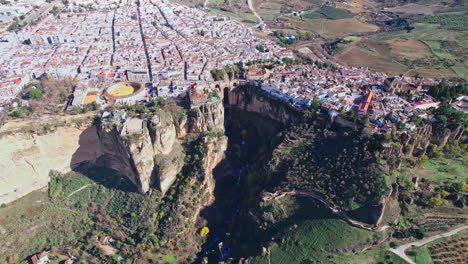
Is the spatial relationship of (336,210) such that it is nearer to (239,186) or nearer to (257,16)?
(239,186)

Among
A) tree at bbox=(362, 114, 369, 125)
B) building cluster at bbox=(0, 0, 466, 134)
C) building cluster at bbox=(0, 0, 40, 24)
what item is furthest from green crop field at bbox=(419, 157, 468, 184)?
building cluster at bbox=(0, 0, 40, 24)

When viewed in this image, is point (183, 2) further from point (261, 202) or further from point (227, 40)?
point (261, 202)

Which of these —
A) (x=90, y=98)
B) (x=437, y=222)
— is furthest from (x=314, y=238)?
(x=90, y=98)

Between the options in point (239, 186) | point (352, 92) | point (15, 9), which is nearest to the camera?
point (239, 186)

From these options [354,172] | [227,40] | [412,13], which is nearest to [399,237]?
[354,172]

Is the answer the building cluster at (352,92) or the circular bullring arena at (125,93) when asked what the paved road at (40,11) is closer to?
the circular bullring arena at (125,93)
